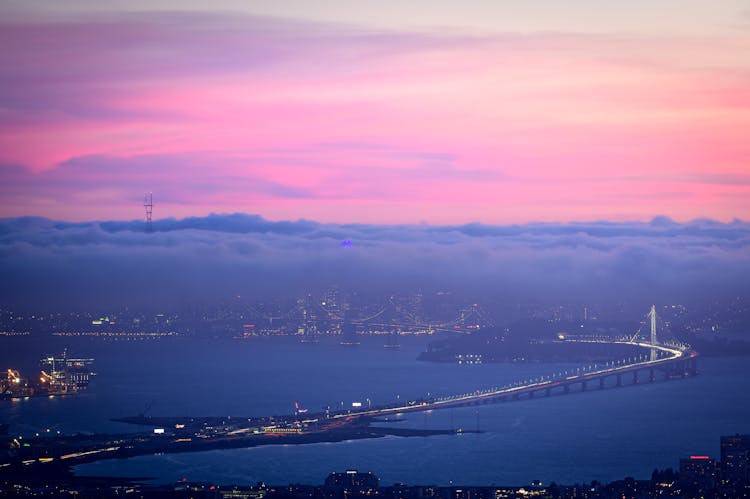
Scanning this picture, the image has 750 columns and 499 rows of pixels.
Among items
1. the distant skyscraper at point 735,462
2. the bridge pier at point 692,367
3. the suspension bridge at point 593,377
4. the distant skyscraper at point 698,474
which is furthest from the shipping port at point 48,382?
the distant skyscraper at point 698,474

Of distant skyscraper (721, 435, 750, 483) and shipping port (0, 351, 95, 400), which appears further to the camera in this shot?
shipping port (0, 351, 95, 400)

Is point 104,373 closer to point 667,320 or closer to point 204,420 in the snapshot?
point 204,420

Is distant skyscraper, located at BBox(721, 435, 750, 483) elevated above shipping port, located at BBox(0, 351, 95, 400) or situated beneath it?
situated beneath

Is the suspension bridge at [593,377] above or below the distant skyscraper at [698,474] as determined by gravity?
above

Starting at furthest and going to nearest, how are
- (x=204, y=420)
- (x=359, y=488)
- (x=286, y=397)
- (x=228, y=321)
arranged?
(x=228, y=321)
(x=286, y=397)
(x=204, y=420)
(x=359, y=488)

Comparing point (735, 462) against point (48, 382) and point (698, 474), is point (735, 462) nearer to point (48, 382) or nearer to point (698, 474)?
point (698, 474)

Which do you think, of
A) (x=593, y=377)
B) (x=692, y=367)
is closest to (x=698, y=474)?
(x=593, y=377)

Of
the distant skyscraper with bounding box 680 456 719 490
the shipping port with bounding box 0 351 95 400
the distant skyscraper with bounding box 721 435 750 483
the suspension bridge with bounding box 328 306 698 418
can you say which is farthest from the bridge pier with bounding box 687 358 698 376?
the distant skyscraper with bounding box 680 456 719 490

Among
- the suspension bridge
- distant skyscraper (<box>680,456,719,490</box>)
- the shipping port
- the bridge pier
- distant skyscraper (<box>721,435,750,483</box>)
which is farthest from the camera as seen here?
the bridge pier

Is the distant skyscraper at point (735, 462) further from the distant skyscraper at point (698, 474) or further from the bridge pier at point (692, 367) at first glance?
the bridge pier at point (692, 367)

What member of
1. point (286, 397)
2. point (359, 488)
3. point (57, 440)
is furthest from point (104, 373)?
point (359, 488)

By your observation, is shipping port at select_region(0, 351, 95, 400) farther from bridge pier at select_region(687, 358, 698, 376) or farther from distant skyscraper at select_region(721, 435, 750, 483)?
distant skyscraper at select_region(721, 435, 750, 483)
